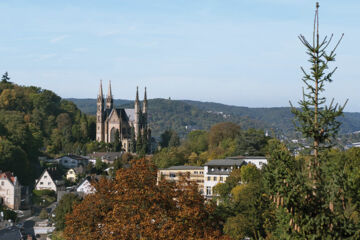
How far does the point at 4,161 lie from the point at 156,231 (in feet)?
225

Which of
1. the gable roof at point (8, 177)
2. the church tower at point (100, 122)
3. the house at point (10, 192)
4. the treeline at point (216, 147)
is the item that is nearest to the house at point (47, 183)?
the gable roof at point (8, 177)

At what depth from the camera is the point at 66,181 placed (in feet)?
310

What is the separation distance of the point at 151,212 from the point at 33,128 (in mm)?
91792

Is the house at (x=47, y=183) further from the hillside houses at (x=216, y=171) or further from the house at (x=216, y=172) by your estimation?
the house at (x=216, y=172)

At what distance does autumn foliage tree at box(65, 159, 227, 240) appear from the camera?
85.6 ft

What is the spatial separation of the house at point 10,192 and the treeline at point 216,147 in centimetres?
1778

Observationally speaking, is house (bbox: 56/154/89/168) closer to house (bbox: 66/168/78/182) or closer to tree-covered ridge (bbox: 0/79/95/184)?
tree-covered ridge (bbox: 0/79/95/184)

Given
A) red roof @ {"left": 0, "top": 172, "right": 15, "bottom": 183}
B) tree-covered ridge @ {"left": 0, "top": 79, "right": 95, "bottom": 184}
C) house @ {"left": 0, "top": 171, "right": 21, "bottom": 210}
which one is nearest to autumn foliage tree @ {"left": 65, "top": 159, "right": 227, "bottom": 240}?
house @ {"left": 0, "top": 171, "right": 21, "bottom": 210}

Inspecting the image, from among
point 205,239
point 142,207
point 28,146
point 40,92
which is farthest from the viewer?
point 40,92

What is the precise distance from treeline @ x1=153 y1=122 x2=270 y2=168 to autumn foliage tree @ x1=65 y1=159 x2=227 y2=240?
5218cm

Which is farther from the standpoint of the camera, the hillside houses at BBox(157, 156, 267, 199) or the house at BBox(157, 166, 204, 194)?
the house at BBox(157, 166, 204, 194)

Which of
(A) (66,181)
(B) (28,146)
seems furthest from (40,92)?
(A) (66,181)

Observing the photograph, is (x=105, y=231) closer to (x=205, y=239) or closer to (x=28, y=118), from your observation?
(x=205, y=239)

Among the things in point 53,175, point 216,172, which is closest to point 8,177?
point 53,175
